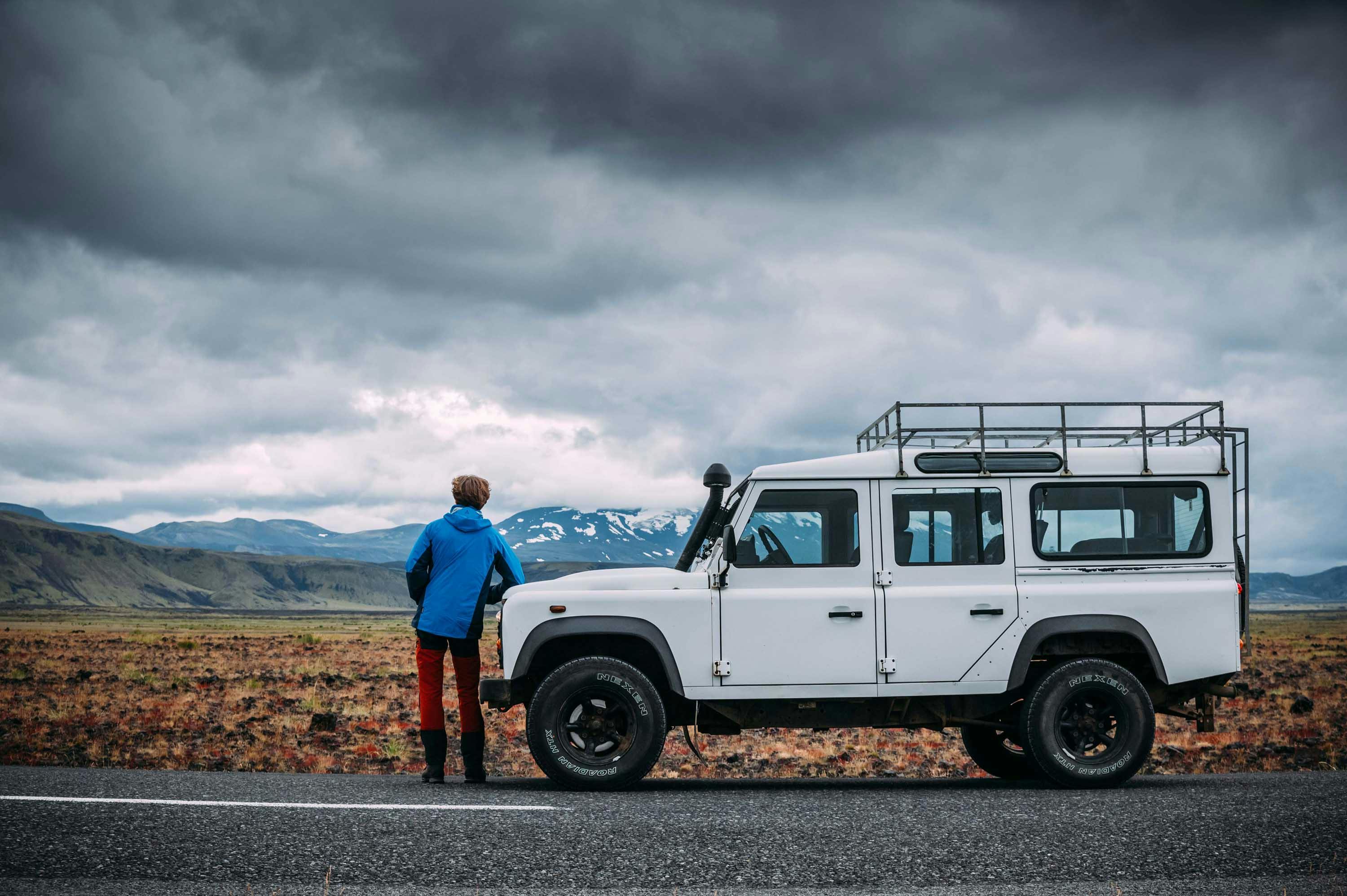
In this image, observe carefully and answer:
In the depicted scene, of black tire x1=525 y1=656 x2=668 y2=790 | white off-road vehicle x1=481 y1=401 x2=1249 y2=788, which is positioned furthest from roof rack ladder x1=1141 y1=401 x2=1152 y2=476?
black tire x1=525 y1=656 x2=668 y2=790

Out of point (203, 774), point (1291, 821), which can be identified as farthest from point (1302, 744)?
point (203, 774)

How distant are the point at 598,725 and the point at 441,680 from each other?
131 centimetres

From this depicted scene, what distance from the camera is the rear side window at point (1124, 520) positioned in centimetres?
802

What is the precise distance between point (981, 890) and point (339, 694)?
1802 centimetres

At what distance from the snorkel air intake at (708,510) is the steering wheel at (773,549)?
396mm

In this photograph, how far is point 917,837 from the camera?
18.5ft

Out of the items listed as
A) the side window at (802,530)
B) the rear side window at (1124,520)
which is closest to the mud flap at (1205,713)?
the rear side window at (1124,520)

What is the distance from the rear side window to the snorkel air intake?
7.63 feet

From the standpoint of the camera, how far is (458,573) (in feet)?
26.2

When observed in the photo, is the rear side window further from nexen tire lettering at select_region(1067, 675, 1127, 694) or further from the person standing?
the person standing

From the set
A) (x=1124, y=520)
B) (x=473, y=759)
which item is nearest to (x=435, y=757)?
(x=473, y=759)

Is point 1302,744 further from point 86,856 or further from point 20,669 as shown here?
point 20,669

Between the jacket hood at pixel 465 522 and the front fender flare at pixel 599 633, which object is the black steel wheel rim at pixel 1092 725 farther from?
the jacket hood at pixel 465 522

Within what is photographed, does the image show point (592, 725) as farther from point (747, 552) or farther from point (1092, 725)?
point (1092, 725)
